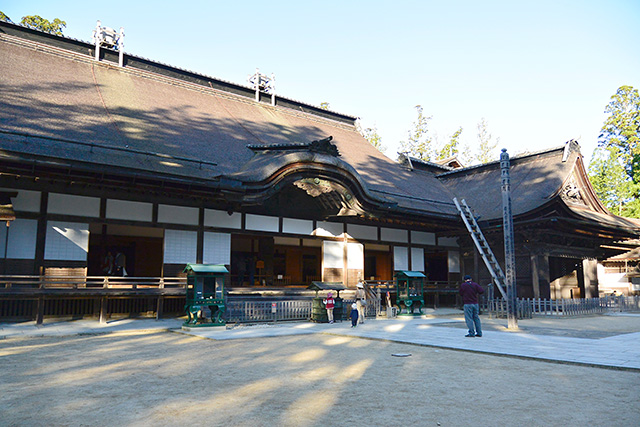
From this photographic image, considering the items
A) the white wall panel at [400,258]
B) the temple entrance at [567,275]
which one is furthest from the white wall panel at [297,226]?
the temple entrance at [567,275]

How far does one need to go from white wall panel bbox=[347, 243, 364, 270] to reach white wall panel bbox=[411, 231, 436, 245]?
3.45 metres

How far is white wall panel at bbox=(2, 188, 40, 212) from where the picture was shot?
1287cm

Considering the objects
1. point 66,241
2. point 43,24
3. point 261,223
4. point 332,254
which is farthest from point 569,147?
point 43,24

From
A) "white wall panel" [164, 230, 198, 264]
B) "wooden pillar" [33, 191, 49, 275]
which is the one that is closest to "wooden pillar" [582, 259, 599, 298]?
"white wall panel" [164, 230, 198, 264]

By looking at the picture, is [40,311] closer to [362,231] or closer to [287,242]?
[287,242]

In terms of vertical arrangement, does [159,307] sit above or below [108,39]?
below

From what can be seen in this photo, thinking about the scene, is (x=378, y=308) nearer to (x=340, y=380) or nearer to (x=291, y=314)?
(x=291, y=314)

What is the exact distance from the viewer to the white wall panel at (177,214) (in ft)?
49.6

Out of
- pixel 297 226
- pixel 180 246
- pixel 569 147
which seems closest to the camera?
pixel 180 246

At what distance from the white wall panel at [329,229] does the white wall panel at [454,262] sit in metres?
6.86

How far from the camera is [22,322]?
1265 centimetres

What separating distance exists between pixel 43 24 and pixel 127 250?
19.4 m

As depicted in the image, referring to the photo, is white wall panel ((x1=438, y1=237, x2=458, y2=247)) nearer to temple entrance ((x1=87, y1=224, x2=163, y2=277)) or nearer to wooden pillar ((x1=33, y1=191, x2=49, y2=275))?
temple entrance ((x1=87, y1=224, x2=163, y2=277))

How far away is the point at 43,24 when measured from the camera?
29906 mm
